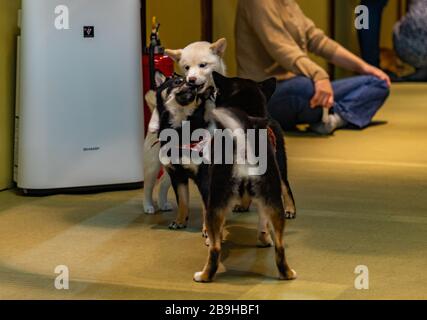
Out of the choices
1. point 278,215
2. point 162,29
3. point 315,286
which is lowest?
point 315,286

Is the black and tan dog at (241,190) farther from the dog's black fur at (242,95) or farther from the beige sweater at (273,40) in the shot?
the beige sweater at (273,40)

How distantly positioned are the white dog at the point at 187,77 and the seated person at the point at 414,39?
17.5 feet

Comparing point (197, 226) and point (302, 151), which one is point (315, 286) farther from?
point (302, 151)

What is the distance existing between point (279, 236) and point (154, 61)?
1762mm

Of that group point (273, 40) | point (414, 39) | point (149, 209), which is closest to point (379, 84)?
point (273, 40)

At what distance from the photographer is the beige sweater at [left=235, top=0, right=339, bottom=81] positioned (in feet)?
18.7

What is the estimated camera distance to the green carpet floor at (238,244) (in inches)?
117

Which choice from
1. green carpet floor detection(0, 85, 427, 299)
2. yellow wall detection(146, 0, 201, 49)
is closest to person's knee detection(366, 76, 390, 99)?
yellow wall detection(146, 0, 201, 49)

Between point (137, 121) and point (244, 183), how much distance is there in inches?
65.1

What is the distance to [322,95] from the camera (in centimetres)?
572

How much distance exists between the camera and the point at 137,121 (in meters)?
4.48

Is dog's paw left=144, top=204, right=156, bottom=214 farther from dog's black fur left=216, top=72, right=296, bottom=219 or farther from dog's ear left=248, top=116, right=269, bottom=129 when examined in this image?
dog's ear left=248, top=116, right=269, bottom=129

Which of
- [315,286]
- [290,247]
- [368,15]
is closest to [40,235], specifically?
[290,247]

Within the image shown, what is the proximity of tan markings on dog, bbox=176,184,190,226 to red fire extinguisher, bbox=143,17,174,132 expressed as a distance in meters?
0.87
